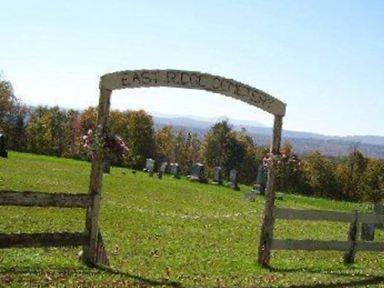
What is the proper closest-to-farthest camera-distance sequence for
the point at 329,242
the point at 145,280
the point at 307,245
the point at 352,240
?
the point at 145,280, the point at 307,245, the point at 329,242, the point at 352,240

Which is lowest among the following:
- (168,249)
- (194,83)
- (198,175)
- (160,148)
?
(168,249)

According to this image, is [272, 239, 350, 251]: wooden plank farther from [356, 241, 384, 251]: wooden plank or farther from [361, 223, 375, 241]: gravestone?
[361, 223, 375, 241]: gravestone

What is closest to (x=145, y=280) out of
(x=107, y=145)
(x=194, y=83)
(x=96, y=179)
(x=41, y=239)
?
(x=41, y=239)

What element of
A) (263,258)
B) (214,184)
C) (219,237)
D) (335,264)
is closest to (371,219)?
(335,264)

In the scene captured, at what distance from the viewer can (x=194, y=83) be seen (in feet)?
44.8

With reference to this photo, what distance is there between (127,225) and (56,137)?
77.7 metres

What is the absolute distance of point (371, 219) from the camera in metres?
17.0

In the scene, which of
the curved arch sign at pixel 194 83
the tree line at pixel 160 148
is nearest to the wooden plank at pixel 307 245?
the curved arch sign at pixel 194 83

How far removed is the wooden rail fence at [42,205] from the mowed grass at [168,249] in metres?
0.53

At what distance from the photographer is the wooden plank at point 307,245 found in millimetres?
15016

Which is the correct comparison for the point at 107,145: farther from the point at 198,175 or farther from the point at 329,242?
the point at 198,175

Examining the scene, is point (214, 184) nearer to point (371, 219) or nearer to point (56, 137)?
point (371, 219)

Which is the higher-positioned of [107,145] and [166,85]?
[166,85]

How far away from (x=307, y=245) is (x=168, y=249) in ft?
13.7
